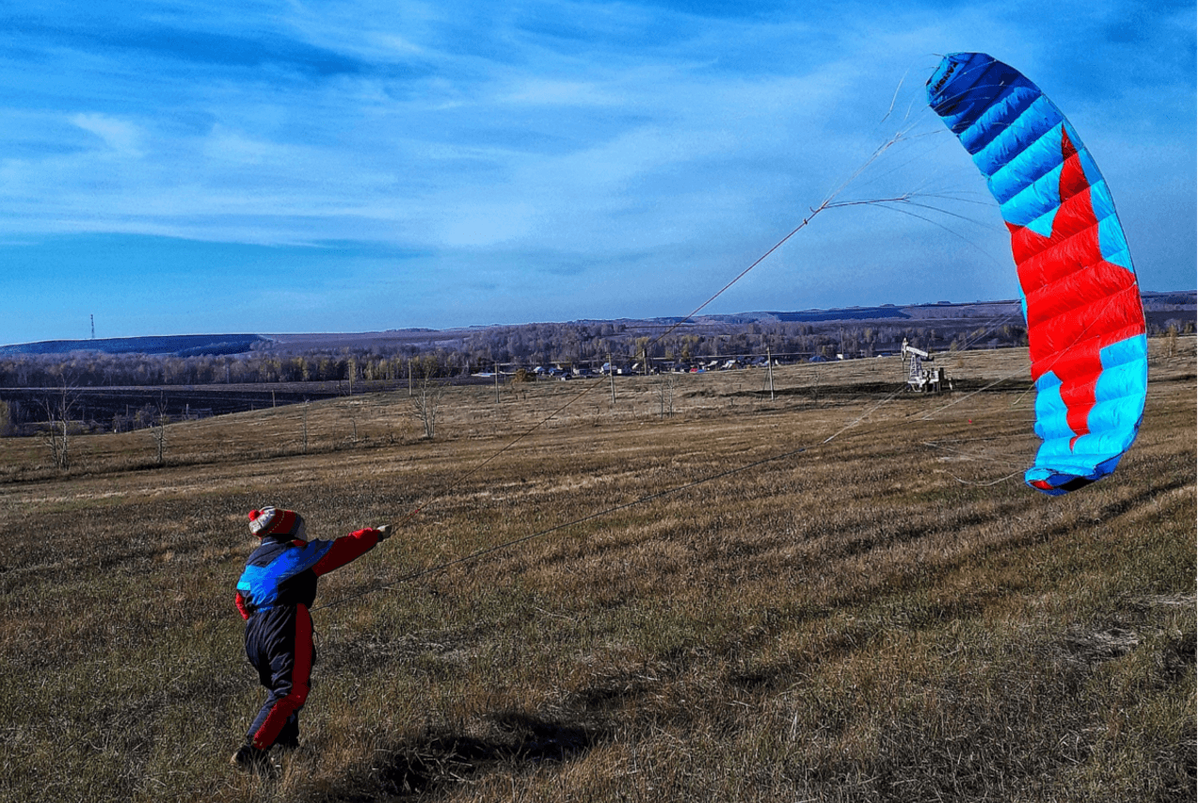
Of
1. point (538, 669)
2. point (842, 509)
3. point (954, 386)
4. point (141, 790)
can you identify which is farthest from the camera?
point (954, 386)

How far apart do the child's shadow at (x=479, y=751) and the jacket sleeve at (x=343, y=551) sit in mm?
1377

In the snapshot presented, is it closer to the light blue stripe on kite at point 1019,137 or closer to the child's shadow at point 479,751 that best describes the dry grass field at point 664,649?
the child's shadow at point 479,751

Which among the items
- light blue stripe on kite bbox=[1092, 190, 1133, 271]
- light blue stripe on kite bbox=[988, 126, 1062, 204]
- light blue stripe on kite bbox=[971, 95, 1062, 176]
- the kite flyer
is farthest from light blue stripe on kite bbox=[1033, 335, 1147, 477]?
the kite flyer

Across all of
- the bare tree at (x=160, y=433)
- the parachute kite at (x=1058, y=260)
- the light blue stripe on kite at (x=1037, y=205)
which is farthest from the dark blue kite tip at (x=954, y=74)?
the bare tree at (x=160, y=433)

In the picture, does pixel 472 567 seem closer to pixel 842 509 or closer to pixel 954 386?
pixel 842 509

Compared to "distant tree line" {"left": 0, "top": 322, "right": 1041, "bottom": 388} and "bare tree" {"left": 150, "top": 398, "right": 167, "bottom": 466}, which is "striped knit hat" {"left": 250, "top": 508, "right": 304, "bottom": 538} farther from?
"distant tree line" {"left": 0, "top": 322, "right": 1041, "bottom": 388}

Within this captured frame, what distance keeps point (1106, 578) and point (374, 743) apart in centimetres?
788

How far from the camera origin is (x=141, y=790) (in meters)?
5.15

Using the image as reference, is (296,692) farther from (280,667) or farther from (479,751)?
(479,751)

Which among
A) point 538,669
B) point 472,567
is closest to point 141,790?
point 538,669

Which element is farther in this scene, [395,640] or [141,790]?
[395,640]

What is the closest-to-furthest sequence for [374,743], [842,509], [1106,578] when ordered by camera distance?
[374,743], [1106,578], [842,509]

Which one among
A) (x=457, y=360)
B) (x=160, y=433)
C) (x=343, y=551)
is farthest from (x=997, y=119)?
(x=457, y=360)

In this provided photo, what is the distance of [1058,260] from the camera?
25.6 feet
